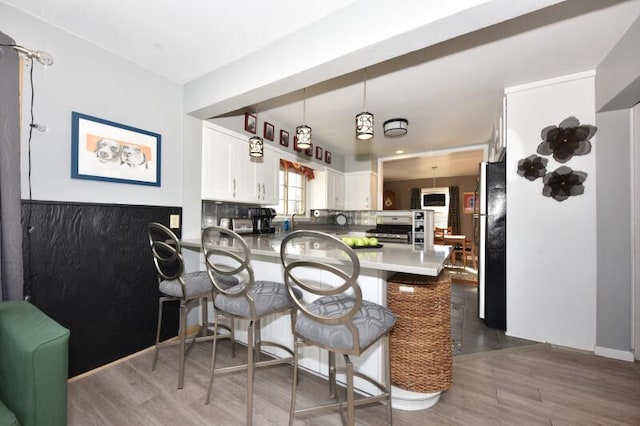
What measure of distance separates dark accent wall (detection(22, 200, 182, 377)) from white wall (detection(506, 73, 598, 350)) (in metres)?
3.35

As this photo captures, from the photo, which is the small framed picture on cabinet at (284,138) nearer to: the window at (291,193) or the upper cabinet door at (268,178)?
the upper cabinet door at (268,178)

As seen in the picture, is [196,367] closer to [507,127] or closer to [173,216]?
[173,216]

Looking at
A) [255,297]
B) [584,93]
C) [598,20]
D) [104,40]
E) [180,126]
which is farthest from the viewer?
[180,126]

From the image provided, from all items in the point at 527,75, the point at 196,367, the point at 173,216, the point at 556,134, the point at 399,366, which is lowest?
the point at 196,367

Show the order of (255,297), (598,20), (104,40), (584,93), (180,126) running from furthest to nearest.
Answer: (180,126) < (584,93) < (104,40) < (598,20) < (255,297)

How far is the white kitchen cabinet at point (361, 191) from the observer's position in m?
5.30

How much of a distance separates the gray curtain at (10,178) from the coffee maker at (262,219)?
2.06 m

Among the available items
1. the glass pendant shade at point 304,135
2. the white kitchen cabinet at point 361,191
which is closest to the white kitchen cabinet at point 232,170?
the glass pendant shade at point 304,135

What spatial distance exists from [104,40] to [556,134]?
3802 millimetres

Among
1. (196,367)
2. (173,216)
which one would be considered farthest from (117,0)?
(196,367)

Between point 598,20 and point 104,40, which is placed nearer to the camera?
point 598,20

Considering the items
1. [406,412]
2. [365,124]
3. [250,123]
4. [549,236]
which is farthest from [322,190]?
[406,412]

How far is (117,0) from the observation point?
5.27 feet

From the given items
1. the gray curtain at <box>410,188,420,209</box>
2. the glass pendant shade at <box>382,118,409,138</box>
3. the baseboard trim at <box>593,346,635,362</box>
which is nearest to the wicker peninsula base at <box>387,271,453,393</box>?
the baseboard trim at <box>593,346,635,362</box>
